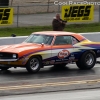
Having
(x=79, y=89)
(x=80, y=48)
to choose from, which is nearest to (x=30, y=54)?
(x=80, y=48)

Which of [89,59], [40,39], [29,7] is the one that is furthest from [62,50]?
[29,7]

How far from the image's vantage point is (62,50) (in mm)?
17859

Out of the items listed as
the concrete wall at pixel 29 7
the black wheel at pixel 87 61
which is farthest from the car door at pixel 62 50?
the concrete wall at pixel 29 7

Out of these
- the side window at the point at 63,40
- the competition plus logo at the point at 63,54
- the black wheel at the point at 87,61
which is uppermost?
the side window at the point at 63,40

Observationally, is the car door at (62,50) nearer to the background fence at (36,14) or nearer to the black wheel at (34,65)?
the black wheel at (34,65)

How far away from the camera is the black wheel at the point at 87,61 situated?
1845cm

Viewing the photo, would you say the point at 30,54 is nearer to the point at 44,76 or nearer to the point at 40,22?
the point at 44,76

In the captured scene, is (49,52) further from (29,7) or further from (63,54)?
(29,7)

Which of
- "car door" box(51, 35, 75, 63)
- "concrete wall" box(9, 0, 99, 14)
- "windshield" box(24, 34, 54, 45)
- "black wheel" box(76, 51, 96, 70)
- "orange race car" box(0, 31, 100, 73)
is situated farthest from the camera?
"concrete wall" box(9, 0, 99, 14)

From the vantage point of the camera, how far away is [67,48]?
1803 cm

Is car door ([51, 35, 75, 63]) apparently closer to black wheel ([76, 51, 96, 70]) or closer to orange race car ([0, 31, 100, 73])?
orange race car ([0, 31, 100, 73])

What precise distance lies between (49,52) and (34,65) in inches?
27.5

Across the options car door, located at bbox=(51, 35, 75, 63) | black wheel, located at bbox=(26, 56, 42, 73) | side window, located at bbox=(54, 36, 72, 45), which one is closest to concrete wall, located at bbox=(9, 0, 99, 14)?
side window, located at bbox=(54, 36, 72, 45)

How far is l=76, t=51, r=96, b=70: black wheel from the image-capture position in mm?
18445
